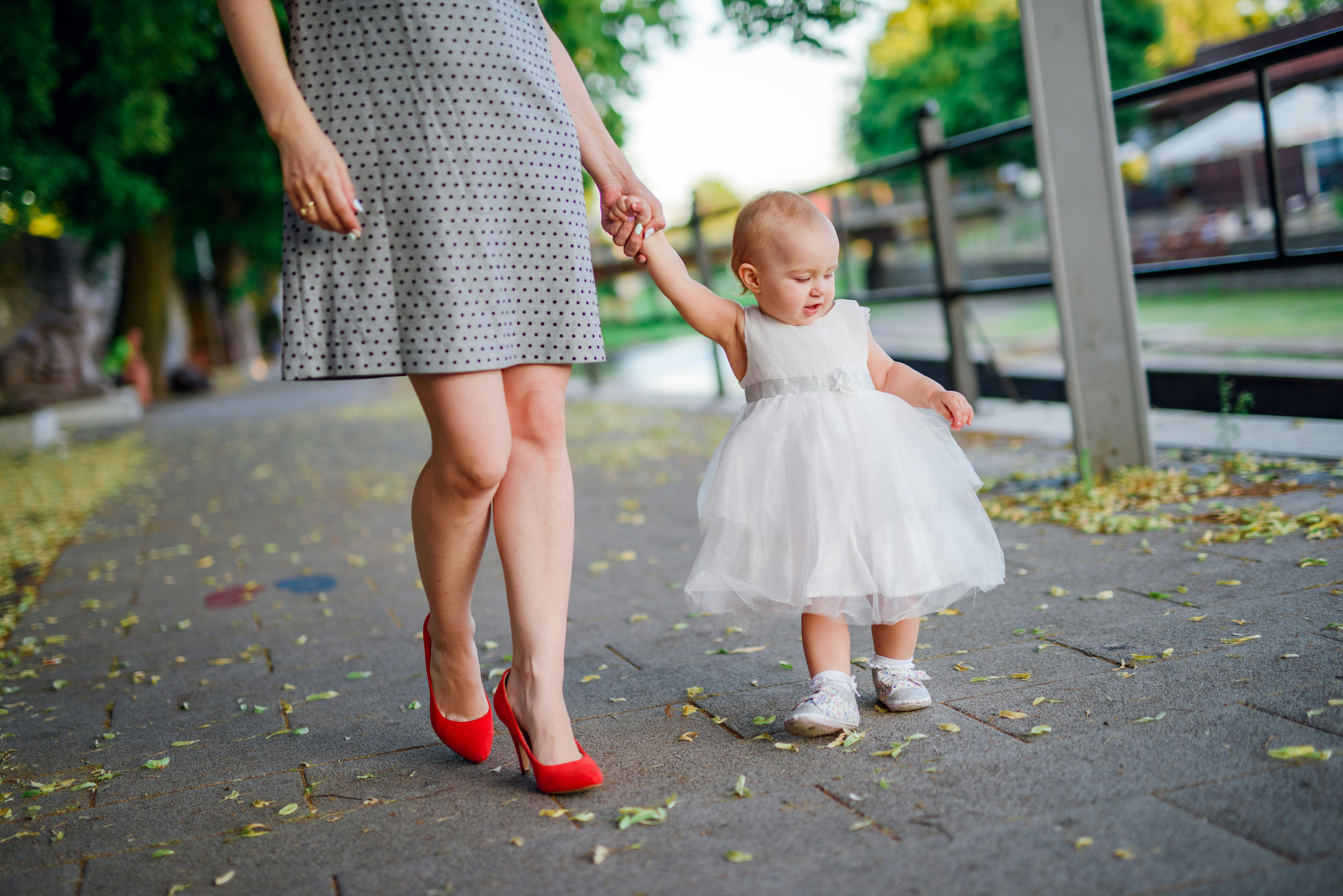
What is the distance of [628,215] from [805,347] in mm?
451

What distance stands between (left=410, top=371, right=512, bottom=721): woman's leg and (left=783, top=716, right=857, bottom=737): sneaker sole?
2.02 ft

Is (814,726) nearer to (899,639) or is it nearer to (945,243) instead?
(899,639)

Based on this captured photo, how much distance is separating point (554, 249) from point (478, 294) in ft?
0.66

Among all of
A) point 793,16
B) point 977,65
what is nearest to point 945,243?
point 793,16

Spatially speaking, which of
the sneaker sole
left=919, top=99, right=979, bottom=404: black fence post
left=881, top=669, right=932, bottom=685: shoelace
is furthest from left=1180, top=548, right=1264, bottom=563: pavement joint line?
left=919, top=99, right=979, bottom=404: black fence post

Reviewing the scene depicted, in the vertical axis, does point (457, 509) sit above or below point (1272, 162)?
below

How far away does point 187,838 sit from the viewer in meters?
1.95

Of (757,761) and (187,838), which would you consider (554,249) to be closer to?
(757,761)

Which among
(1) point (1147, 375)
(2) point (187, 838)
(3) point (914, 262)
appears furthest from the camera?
(3) point (914, 262)

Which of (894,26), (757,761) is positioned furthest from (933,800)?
(894,26)

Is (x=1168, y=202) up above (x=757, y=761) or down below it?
above

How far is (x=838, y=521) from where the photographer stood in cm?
213

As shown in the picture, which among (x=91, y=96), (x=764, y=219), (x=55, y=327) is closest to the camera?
(x=764, y=219)

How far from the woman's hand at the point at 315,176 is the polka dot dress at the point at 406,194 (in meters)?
0.06
